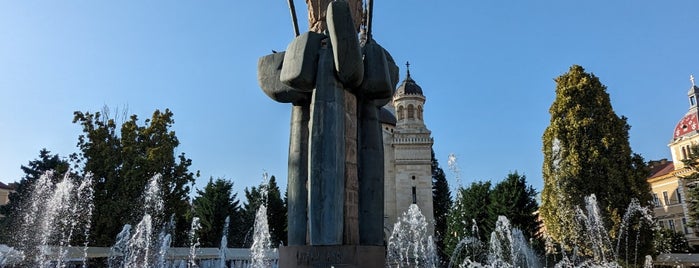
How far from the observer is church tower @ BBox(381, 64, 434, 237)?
3653 cm

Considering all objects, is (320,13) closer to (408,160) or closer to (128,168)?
(128,168)

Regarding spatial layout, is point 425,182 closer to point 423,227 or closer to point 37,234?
point 423,227

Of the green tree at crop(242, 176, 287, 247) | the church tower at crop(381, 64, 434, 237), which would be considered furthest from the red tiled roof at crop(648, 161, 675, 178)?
the green tree at crop(242, 176, 287, 247)

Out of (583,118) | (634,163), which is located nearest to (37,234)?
(583,118)

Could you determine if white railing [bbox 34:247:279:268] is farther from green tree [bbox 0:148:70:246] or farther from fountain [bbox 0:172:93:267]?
green tree [bbox 0:148:70:246]

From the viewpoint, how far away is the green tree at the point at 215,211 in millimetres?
32156

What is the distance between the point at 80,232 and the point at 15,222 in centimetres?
716

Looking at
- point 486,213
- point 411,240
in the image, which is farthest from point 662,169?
point 486,213

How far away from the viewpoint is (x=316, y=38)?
6844 mm

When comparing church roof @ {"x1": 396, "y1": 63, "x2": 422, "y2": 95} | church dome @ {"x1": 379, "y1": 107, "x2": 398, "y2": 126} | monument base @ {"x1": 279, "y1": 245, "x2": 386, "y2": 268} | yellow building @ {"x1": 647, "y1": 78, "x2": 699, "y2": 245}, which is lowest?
monument base @ {"x1": 279, "y1": 245, "x2": 386, "y2": 268}

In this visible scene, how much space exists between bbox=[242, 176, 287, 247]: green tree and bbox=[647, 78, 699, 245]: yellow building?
104 ft

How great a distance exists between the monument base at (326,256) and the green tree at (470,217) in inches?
800

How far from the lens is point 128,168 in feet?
64.4

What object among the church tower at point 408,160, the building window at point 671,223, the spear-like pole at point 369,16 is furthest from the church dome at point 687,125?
the spear-like pole at point 369,16
